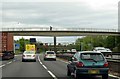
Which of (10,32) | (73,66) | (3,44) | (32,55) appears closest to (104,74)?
(73,66)

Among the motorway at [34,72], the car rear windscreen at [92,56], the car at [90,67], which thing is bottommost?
the motorway at [34,72]

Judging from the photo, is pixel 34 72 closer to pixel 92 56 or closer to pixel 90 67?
pixel 92 56

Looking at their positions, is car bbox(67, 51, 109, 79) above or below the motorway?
above

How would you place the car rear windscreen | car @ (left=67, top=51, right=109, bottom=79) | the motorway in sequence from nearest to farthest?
1. car @ (left=67, top=51, right=109, bottom=79)
2. the car rear windscreen
3. the motorway

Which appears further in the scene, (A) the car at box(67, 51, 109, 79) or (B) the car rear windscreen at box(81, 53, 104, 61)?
(B) the car rear windscreen at box(81, 53, 104, 61)

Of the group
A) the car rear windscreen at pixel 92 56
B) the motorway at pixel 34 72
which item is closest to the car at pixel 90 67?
the car rear windscreen at pixel 92 56

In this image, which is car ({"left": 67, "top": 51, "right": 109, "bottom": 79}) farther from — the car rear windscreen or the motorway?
the motorway

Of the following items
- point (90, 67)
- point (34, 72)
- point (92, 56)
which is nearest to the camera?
point (90, 67)

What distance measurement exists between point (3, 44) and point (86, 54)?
3916cm

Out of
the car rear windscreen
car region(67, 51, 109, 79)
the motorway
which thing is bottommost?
the motorway

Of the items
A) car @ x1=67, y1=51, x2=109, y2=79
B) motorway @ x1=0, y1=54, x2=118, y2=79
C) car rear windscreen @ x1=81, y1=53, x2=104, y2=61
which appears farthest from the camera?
motorway @ x1=0, y1=54, x2=118, y2=79

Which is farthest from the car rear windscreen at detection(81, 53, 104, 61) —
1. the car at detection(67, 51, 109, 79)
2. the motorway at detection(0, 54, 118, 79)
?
the motorway at detection(0, 54, 118, 79)

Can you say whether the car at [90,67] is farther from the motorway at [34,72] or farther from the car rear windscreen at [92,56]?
the motorway at [34,72]

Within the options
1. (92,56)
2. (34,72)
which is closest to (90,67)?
(92,56)
